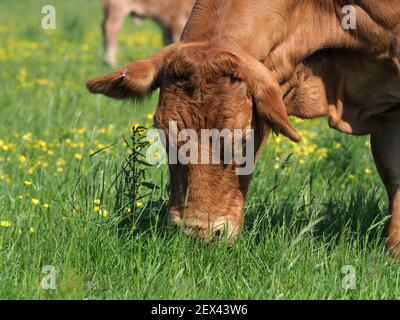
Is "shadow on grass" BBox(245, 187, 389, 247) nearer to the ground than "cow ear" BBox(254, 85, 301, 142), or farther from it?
nearer to the ground

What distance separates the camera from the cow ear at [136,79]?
4023 millimetres

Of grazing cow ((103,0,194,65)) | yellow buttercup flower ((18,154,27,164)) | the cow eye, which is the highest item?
grazing cow ((103,0,194,65))

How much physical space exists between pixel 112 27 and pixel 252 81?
10.3 m

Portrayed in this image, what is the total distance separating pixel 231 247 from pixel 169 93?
2.64 ft

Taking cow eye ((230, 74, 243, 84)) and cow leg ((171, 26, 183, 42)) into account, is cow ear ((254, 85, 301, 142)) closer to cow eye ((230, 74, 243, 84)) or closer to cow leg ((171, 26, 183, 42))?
cow eye ((230, 74, 243, 84))

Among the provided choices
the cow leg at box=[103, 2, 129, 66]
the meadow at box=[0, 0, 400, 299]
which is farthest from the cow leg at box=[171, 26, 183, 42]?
the meadow at box=[0, 0, 400, 299]

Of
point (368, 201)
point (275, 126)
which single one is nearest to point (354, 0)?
point (275, 126)

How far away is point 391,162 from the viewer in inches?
191

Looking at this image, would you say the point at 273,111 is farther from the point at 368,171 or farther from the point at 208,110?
the point at 368,171

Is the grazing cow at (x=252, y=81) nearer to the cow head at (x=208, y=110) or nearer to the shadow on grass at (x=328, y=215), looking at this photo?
the cow head at (x=208, y=110)

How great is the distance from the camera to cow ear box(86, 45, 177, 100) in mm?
4023

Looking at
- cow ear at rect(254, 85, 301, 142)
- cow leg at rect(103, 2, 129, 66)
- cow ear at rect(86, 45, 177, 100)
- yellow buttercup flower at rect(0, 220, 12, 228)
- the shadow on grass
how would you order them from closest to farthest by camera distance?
1. cow ear at rect(254, 85, 301, 142)
2. cow ear at rect(86, 45, 177, 100)
3. yellow buttercup flower at rect(0, 220, 12, 228)
4. the shadow on grass
5. cow leg at rect(103, 2, 129, 66)

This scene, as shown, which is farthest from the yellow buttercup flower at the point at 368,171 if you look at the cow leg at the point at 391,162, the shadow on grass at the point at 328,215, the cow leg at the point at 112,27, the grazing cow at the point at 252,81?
the cow leg at the point at 112,27

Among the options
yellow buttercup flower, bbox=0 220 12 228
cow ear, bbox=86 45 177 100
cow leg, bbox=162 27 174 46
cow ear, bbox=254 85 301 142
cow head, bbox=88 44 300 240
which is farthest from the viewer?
cow leg, bbox=162 27 174 46
